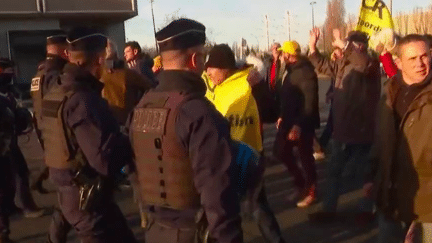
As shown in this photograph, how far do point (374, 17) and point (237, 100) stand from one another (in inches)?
166

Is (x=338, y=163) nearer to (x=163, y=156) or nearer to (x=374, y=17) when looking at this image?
(x=374, y=17)

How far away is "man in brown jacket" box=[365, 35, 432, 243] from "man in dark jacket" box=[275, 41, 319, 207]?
2.53 metres

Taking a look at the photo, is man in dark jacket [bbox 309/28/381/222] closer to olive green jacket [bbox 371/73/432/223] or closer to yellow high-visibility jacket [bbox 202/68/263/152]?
yellow high-visibility jacket [bbox 202/68/263/152]

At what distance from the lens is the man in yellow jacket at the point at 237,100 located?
4.36 metres

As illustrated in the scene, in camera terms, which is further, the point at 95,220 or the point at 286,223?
the point at 286,223

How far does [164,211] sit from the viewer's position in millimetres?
2771

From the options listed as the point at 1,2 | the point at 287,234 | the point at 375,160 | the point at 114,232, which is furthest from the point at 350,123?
the point at 1,2

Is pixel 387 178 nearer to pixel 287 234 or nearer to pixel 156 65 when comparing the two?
pixel 287 234

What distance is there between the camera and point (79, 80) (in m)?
3.49

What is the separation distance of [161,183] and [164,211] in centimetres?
15

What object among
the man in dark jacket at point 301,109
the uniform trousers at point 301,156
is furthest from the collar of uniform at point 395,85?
the uniform trousers at point 301,156

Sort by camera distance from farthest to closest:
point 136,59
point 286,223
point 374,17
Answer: point 374,17, point 136,59, point 286,223

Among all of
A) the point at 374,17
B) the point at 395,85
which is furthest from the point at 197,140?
the point at 374,17

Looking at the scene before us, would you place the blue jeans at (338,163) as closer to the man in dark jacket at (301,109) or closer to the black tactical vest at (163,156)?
the man in dark jacket at (301,109)
